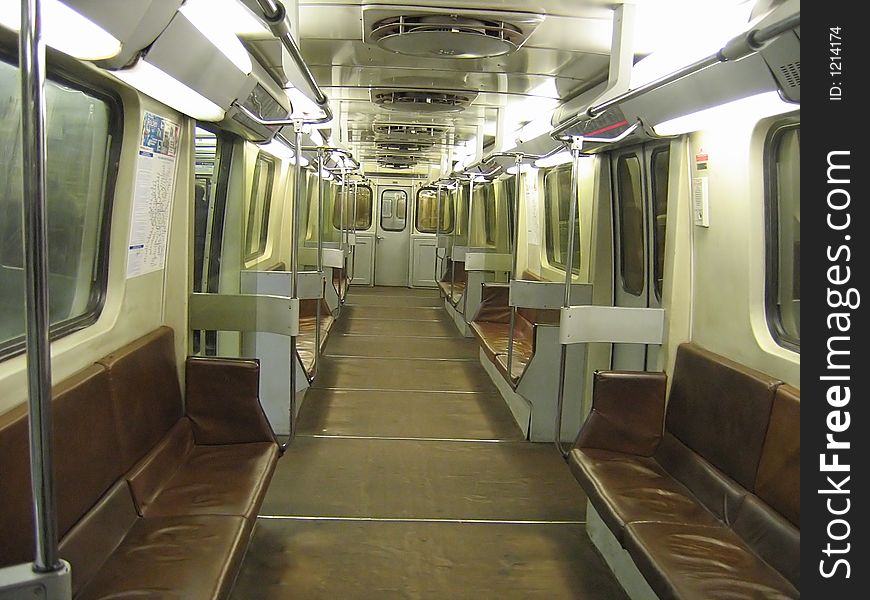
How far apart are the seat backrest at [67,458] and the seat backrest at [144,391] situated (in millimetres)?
88

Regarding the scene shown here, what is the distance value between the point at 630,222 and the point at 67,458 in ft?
12.2

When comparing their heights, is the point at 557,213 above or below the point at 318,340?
above

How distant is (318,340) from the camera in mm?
5398

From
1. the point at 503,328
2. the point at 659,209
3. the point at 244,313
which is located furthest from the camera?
the point at 503,328

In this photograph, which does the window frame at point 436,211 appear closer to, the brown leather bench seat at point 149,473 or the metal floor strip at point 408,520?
the metal floor strip at point 408,520

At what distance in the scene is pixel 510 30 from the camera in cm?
355

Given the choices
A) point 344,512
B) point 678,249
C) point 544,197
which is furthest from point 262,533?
point 544,197

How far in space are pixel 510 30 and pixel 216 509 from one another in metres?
2.42

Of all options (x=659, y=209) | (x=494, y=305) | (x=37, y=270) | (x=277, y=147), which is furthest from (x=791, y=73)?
(x=494, y=305)

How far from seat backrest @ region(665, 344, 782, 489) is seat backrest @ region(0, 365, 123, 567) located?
232cm

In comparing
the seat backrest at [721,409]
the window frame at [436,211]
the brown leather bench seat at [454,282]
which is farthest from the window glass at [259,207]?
the window frame at [436,211]

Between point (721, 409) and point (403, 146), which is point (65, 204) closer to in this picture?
A: point (721, 409)

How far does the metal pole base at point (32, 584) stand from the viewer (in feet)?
3.49

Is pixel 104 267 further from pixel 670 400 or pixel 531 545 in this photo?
pixel 670 400
